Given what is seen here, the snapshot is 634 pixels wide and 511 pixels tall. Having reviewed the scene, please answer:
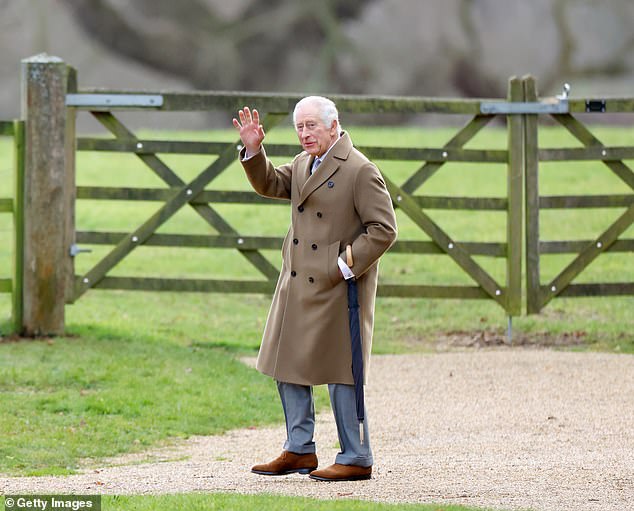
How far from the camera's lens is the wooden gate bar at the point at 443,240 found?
971 cm

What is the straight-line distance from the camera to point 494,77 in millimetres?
16328

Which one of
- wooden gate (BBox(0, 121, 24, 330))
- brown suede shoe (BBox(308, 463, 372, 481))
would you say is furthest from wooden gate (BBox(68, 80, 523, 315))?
brown suede shoe (BBox(308, 463, 372, 481))

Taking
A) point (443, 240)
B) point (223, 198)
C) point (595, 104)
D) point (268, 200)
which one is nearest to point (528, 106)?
point (595, 104)

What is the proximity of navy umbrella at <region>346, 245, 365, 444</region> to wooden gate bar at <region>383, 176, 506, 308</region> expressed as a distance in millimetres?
4027

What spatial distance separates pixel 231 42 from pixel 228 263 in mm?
3851

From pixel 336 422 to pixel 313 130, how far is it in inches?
48.4

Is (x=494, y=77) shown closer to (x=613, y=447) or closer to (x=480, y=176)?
(x=480, y=176)

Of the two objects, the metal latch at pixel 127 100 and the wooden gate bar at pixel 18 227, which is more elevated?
the metal latch at pixel 127 100

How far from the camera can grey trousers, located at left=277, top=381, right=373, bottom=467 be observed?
5727mm

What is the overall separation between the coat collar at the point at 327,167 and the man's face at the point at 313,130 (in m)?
0.04

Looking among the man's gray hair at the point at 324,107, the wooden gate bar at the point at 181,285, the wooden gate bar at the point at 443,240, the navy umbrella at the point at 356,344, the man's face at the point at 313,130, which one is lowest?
the navy umbrella at the point at 356,344

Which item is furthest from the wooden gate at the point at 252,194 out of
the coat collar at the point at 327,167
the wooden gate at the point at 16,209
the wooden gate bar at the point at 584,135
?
the coat collar at the point at 327,167

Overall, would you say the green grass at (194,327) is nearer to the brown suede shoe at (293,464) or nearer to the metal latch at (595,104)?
the brown suede shoe at (293,464)

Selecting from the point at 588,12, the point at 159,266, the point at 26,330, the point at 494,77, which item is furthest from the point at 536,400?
the point at 588,12
